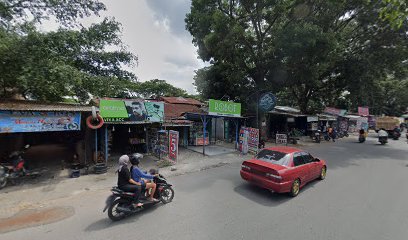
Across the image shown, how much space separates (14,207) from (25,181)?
8.15 feet

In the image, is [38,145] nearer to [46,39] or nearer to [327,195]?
Result: [46,39]

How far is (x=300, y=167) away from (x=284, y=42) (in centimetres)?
1043

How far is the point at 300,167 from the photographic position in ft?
22.7

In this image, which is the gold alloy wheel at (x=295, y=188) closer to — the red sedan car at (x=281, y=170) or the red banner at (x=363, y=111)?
the red sedan car at (x=281, y=170)

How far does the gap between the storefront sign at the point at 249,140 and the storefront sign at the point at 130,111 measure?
5696mm

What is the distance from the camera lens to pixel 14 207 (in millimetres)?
5711

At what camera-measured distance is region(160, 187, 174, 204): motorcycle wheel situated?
19.5 feet

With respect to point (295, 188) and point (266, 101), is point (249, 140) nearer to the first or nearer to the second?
point (266, 101)

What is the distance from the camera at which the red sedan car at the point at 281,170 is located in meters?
6.23

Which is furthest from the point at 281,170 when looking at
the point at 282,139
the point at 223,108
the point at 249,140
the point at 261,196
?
the point at 282,139

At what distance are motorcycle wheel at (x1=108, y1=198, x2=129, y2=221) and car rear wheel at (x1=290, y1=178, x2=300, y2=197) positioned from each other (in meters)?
4.95

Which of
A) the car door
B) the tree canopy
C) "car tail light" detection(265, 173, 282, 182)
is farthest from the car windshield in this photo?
the tree canopy

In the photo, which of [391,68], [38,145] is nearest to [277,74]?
[391,68]

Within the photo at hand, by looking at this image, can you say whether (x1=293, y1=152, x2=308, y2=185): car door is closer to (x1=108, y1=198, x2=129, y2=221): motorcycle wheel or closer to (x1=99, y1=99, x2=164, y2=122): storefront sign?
(x1=108, y1=198, x2=129, y2=221): motorcycle wheel
